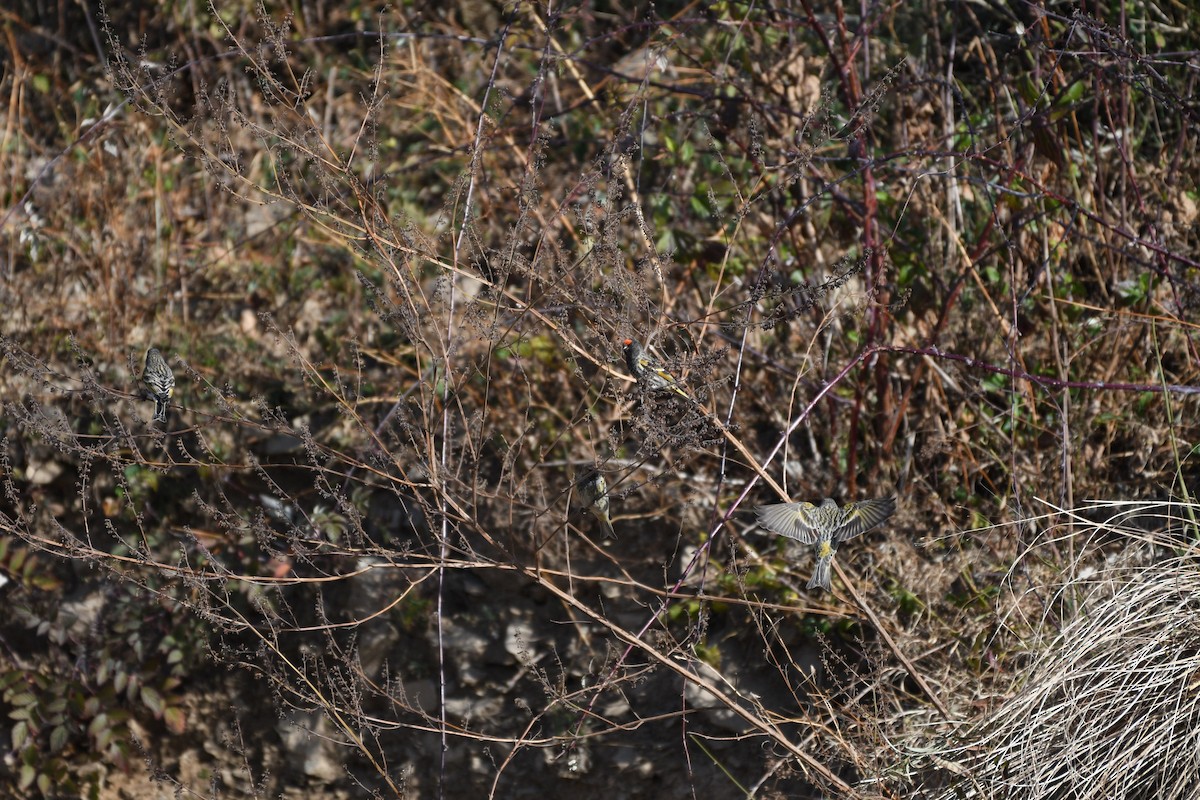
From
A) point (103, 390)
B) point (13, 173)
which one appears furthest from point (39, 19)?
point (103, 390)

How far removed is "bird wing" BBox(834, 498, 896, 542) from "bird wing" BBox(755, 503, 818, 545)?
7 cm

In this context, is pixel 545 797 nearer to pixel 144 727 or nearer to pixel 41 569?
pixel 144 727

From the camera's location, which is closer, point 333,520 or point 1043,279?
point 1043,279

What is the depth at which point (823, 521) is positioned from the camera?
2.78m

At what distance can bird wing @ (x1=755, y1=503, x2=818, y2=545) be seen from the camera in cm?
264

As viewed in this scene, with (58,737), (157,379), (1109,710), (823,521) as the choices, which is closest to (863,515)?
(823,521)

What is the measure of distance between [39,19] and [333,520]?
3.68 m

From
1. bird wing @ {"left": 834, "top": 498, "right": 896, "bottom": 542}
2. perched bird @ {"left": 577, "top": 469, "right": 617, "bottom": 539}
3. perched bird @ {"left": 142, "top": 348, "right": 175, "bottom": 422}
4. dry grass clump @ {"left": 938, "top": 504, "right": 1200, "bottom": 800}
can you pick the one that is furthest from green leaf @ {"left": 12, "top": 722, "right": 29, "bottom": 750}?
dry grass clump @ {"left": 938, "top": 504, "right": 1200, "bottom": 800}

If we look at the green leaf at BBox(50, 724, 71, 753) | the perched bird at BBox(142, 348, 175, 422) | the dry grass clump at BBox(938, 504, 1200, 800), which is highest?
the perched bird at BBox(142, 348, 175, 422)

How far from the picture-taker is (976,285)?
3.69 metres

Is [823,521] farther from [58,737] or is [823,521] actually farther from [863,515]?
[58,737]

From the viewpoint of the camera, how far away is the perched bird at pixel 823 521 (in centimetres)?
265

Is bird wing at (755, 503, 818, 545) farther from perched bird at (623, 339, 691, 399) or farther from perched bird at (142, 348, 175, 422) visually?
perched bird at (142, 348, 175, 422)

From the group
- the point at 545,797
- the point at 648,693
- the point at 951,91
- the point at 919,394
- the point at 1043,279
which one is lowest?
the point at 545,797
